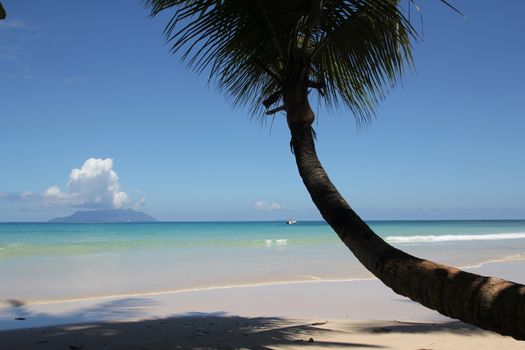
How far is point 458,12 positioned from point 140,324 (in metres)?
5.33

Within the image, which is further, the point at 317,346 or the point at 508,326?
the point at 317,346

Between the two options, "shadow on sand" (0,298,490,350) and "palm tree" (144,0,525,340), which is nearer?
"palm tree" (144,0,525,340)

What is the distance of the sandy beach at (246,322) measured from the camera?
4.92 m

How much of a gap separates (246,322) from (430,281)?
16.0ft

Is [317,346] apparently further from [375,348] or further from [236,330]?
[236,330]

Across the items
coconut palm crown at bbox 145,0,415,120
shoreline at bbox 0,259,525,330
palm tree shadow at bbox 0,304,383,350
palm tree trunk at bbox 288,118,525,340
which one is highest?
coconut palm crown at bbox 145,0,415,120

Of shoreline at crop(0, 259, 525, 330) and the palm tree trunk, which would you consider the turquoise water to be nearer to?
shoreline at crop(0, 259, 525, 330)

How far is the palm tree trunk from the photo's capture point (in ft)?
5.10

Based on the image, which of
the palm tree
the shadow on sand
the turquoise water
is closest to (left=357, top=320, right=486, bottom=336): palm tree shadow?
the shadow on sand

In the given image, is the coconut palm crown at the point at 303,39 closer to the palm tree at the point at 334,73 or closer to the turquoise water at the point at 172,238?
the palm tree at the point at 334,73

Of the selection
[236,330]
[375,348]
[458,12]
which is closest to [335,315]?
[236,330]

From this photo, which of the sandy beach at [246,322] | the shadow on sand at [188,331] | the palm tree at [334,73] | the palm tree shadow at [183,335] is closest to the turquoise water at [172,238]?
the sandy beach at [246,322]

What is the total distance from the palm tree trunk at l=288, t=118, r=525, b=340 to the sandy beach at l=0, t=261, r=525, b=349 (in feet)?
8.21

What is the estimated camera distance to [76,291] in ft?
31.0
